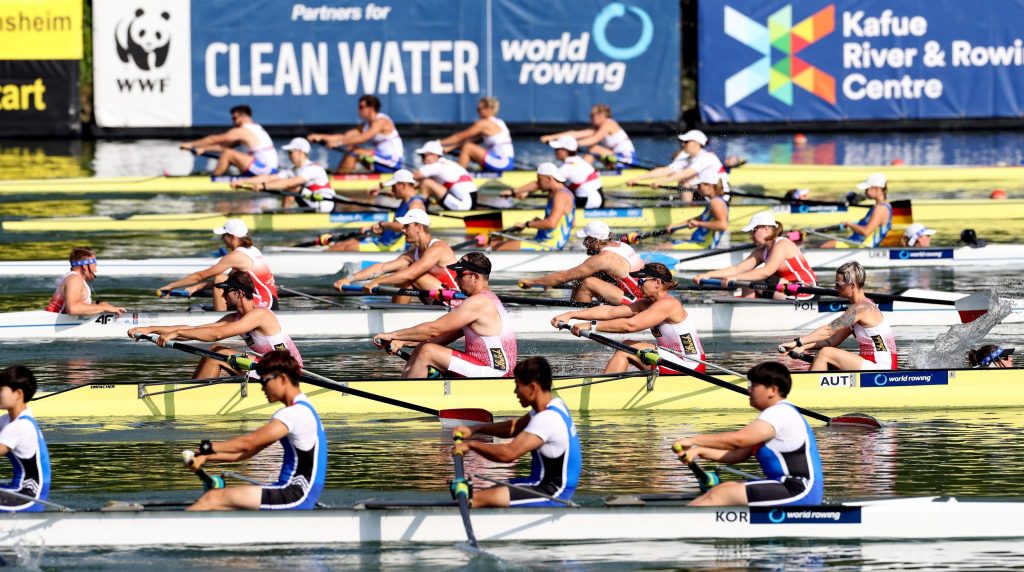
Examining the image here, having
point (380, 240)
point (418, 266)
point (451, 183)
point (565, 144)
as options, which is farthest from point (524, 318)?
point (565, 144)

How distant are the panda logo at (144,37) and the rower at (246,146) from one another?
6.65m

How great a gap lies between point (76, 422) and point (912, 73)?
952 inches

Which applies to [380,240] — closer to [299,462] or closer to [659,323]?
[659,323]

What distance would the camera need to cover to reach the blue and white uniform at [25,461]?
1073 centimetres

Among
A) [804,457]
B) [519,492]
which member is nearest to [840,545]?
[804,457]

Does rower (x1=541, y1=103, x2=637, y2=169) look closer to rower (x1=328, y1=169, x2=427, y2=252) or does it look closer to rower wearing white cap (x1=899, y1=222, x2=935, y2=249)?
rower (x1=328, y1=169, x2=427, y2=252)

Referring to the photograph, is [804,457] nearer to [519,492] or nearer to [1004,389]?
[519,492]

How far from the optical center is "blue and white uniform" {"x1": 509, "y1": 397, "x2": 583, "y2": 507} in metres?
10.7

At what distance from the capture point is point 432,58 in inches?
1372

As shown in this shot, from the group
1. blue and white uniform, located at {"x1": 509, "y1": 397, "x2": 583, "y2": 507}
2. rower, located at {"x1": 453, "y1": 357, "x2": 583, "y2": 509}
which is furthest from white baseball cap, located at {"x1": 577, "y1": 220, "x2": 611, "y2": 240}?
blue and white uniform, located at {"x1": 509, "y1": 397, "x2": 583, "y2": 507}

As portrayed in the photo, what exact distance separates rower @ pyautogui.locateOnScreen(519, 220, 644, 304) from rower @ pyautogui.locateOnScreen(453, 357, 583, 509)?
21.7ft

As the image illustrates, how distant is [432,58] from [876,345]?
68.8 feet

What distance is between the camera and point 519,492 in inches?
433

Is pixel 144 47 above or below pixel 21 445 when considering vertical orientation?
above
